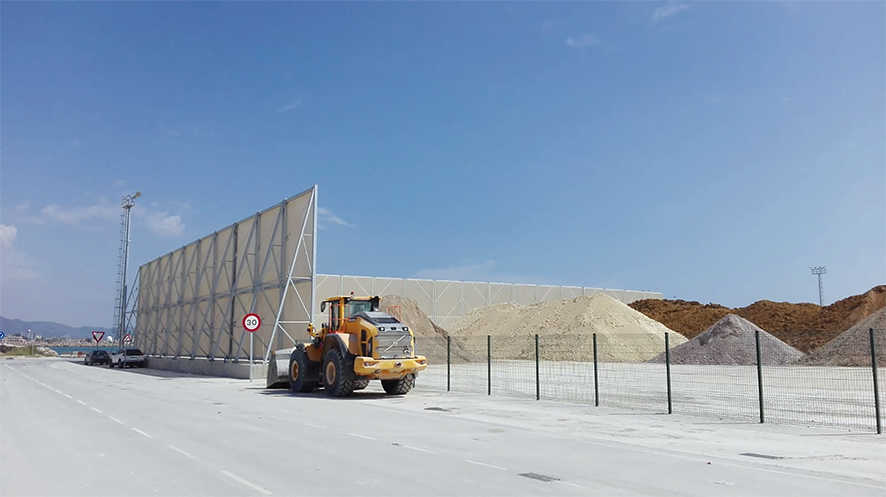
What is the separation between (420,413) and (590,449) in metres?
6.19

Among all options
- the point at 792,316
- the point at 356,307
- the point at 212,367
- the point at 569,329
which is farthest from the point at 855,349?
the point at 212,367

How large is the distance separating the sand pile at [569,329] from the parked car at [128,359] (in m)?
24.4

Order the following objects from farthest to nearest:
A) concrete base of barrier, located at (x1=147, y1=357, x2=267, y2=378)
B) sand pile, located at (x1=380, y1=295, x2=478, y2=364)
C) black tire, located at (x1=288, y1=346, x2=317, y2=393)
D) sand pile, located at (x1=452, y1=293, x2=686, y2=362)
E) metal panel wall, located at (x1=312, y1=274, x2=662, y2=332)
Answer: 1. metal panel wall, located at (x1=312, y1=274, x2=662, y2=332)
2. sand pile, located at (x1=452, y1=293, x2=686, y2=362)
3. sand pile, located at (x1=380, y1=295, x2=478, y2=364)
4. concrete base of barrier, located at (x1=147, y1=357, x2=267, y2=378)
5. black tire, located at (x1=288, y1=346, x2=317, y2=393)

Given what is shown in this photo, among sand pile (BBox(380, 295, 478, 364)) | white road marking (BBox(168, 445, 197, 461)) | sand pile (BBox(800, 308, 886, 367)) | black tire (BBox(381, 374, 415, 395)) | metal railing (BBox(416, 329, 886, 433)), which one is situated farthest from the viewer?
sand pile (BBox(380, 295, 478, 364))

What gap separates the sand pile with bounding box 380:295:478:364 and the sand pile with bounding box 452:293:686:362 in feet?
6.67

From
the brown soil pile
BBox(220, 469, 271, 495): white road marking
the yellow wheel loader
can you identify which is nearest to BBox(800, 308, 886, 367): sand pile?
the brown soil pile

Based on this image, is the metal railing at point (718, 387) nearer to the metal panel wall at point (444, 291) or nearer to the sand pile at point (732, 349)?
the sand pile at point (732, 349)

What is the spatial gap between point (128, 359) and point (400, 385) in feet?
119

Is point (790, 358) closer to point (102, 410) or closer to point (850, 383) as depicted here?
point (850, 383)

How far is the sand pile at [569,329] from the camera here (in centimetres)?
4841

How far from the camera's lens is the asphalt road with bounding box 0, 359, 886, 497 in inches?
299

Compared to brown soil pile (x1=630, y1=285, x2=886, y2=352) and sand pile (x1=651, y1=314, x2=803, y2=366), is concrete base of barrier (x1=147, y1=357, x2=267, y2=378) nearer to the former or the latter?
sand pile (x1=651, y1=314, x2=803, y2=366)

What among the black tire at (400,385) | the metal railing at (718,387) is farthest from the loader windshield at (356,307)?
the metal railing at (718,387)

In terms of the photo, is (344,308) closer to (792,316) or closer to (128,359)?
(128,359)
